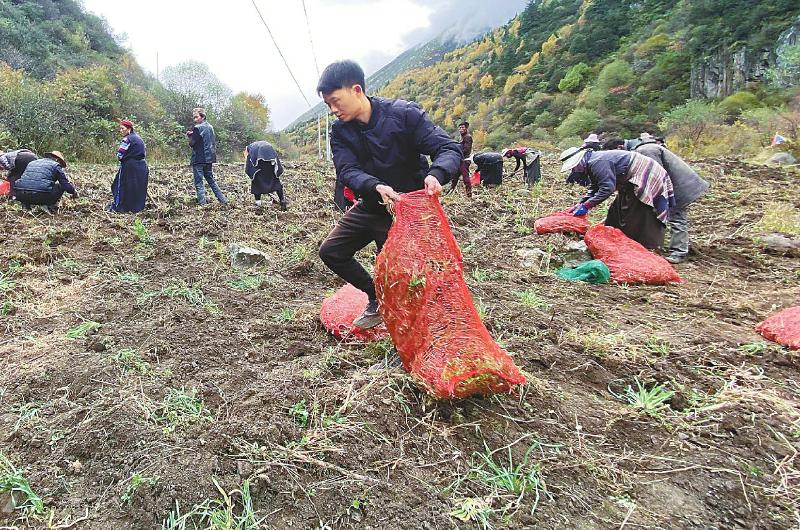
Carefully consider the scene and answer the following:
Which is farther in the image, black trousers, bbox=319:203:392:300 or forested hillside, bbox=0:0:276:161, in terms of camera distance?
forested hillside, bbox=0:0:276:161

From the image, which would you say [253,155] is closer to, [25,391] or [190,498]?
[25,391]

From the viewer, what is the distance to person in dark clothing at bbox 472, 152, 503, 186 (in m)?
8.91

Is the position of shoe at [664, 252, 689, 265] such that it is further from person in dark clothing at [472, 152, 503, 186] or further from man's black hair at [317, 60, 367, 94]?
person in dark clothing at [472, 152, 503, 186]

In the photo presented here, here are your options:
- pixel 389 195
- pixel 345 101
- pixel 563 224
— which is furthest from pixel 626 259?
pixel 345 101

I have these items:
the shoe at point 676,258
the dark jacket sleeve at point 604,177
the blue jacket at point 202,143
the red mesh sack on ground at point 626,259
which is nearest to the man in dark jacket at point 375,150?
the red mesh sack on ground at point 626,259

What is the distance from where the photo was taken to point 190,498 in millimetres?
1330

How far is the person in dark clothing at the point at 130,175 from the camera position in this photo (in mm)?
5945

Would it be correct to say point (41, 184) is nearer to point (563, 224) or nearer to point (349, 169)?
point (349, 169)

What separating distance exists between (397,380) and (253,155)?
595 cm

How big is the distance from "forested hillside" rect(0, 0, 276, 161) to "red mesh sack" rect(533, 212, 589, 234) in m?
13.5

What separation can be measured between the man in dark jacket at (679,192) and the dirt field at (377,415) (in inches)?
28.9

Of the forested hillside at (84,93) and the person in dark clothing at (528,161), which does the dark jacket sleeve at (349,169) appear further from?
the forested hillside at (84,93)

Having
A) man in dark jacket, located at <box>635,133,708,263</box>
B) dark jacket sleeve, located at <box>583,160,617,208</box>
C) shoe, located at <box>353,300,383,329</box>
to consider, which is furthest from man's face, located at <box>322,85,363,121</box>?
man in dark jacket, located at <box>635,133,708,263</box>

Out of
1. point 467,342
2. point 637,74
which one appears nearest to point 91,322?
point 467,342
